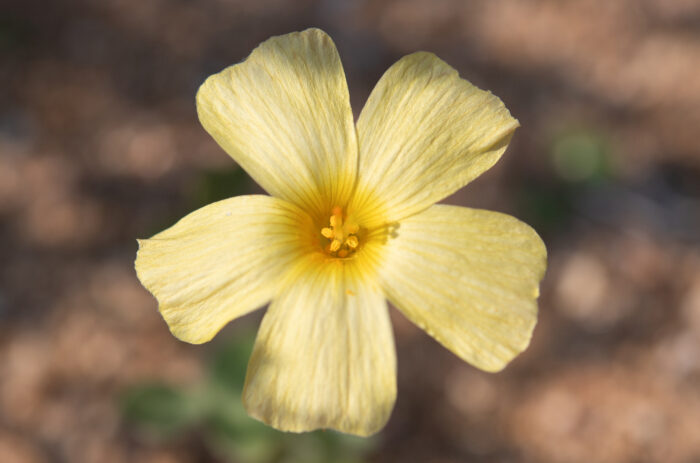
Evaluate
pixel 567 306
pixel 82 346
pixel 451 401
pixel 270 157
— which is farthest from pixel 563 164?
pixel 82 346

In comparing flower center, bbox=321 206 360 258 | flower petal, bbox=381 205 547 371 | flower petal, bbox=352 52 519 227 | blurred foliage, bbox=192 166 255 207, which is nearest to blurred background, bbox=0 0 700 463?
blurred foliage, bbox=192 166 255 207

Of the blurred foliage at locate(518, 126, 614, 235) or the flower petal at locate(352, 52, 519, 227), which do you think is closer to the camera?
the flower petal at locate(352, 52, 519, 227)

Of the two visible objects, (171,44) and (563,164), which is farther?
(171,44)

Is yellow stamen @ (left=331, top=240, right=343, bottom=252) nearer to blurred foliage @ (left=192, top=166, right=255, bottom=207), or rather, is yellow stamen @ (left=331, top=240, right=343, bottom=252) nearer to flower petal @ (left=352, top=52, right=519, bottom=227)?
flower petal @ (left=352, top=52, right=519, bottom=227)

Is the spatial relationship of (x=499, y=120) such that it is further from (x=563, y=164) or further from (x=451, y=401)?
(x=563, y=164)

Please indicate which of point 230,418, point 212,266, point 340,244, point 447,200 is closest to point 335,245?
point 340,244

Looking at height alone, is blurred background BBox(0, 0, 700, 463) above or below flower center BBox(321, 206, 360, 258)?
below
